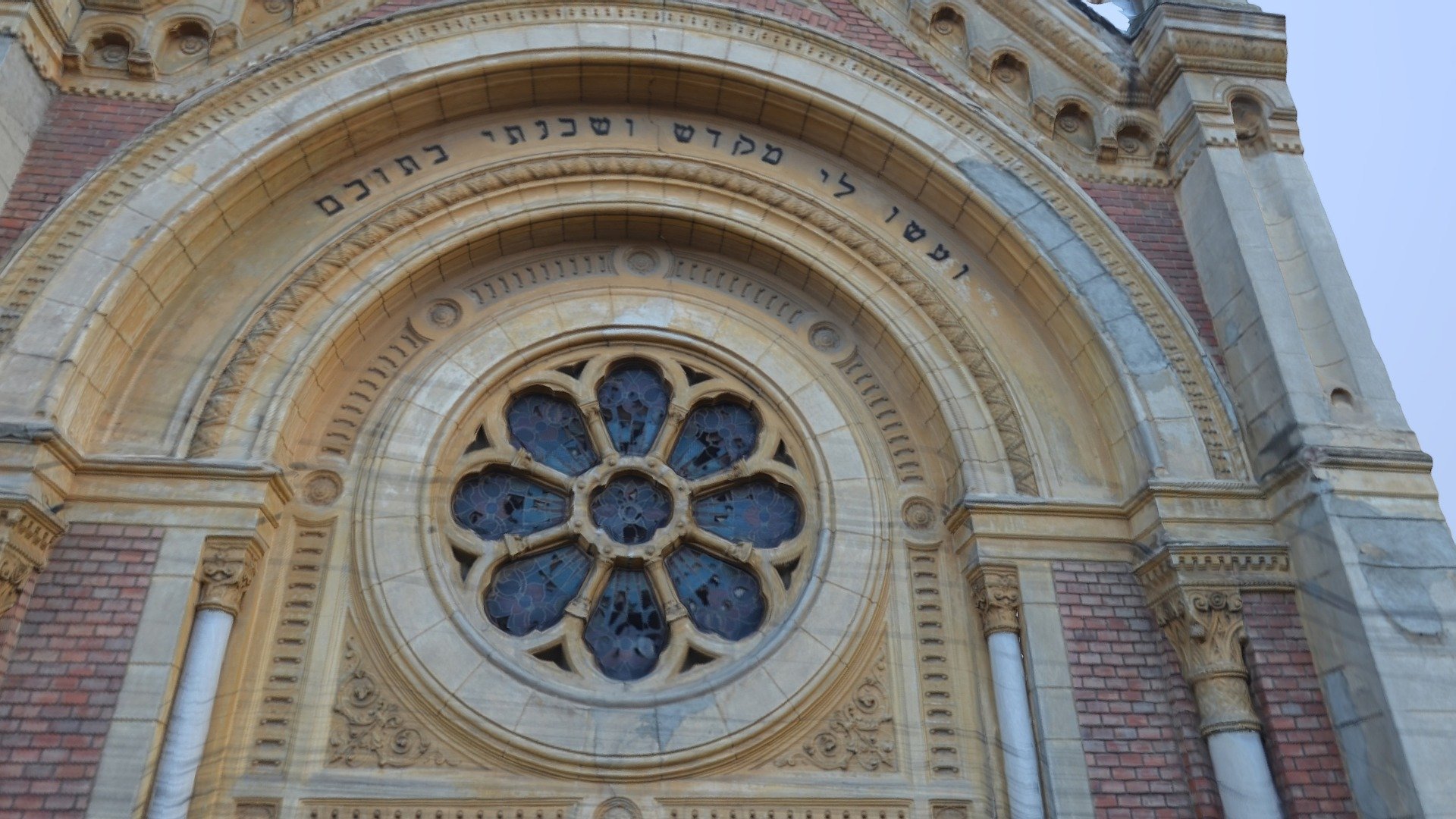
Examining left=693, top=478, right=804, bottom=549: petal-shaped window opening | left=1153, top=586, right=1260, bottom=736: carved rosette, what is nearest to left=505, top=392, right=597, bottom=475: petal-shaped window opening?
left=693, top=478, right=804, bottom=549: petal-shaped window opening

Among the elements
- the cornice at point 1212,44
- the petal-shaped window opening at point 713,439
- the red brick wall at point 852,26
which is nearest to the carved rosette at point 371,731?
the petal-shaped window opening at point 713,439

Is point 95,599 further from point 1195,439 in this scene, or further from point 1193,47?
point 1193,47

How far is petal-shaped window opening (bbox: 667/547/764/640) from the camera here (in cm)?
846

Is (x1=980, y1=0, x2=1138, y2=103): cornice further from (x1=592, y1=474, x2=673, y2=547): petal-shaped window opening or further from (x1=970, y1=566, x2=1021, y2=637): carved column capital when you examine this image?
(x1=592, y1=474, x2=673, y2=547): petal-shaped window opening

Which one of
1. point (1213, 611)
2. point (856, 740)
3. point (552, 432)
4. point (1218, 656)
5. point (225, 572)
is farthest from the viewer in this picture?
point (552, 432)

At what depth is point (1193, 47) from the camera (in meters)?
9.48

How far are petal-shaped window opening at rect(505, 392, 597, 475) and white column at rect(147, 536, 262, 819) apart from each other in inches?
87.8

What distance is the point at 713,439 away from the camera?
9234 mm

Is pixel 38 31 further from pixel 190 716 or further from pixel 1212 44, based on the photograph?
pixel 1212 44

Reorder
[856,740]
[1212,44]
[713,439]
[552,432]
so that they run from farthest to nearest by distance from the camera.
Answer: [1212,44] → [713,439] → [552,432] → [856,740]

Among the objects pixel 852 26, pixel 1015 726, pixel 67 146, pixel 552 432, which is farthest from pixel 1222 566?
pixel 67 146

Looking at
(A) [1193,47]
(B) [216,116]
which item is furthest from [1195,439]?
(B) [216,116]

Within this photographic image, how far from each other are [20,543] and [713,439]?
4788 mm

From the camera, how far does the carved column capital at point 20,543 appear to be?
6672 mm
